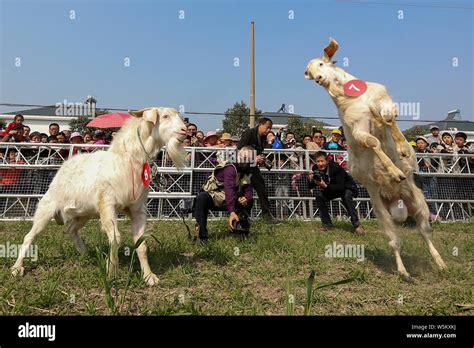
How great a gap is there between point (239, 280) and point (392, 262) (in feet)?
7.71

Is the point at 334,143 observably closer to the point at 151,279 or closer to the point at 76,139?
the point at 76,139

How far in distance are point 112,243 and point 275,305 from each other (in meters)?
1.75

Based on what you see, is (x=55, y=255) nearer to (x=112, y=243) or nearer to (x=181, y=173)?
(x=112, y=243)

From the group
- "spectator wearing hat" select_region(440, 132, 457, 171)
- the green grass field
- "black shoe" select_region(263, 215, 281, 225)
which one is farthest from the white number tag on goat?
"spectator wearing hat" select_region(440, 132, 457, 171)

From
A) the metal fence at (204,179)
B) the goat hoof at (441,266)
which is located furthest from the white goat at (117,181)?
the metal fence at (204,179)

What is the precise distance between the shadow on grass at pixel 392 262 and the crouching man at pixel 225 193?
6.42ft

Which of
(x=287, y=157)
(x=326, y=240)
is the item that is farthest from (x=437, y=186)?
(x=326, y=240)

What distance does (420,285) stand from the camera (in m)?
4.58

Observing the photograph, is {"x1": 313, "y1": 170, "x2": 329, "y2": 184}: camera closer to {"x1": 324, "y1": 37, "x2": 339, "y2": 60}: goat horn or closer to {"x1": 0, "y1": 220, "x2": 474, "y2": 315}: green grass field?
{"x1": 0, "y1": 220, "x2": 474, "y2": 315}: green grass field

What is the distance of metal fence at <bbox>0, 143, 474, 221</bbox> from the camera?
8727mm

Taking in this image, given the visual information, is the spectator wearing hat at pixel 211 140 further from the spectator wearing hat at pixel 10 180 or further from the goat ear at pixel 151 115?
the goat ear at pixel 151 115

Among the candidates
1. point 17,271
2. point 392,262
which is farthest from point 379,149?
point 17,271

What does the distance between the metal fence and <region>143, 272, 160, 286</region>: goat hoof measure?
4.58 metres
